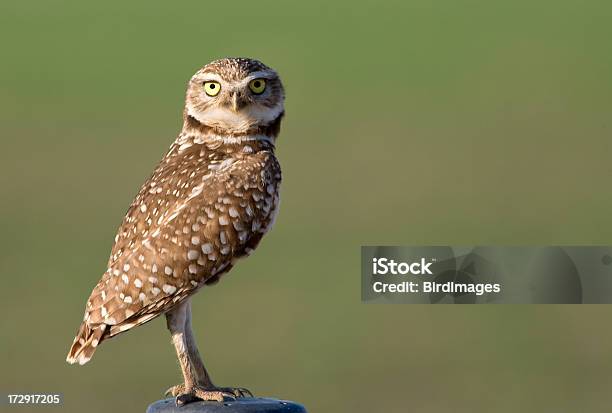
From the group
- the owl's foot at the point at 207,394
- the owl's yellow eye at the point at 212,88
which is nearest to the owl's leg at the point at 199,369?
the owl's foot at the point at 207,394

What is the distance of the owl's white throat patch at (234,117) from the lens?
6602 millimetres

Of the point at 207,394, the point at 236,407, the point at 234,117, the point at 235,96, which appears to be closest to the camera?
the point at 236,407

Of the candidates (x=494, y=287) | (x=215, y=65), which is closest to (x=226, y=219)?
(x=215, y=65)

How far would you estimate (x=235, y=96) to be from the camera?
6484 millimetres

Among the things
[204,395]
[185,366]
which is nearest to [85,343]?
[185,366]

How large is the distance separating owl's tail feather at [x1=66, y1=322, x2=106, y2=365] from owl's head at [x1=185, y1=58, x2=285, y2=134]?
1.11 m

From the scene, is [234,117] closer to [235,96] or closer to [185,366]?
[235,96]

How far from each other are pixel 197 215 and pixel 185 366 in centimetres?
69

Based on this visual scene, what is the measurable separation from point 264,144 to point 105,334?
3.88ft

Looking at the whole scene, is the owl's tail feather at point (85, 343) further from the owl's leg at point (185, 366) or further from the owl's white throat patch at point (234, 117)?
the owl's white throat patch at point (234, 117)

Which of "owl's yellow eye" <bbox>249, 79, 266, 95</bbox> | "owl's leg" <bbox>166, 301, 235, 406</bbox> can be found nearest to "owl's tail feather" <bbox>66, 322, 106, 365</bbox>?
"owl's leg" <bbox>166, 301, 235, 406</bbox>

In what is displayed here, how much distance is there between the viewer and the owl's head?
21.3ft

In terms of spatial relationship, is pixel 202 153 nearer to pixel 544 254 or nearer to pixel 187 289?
pixel 187 289

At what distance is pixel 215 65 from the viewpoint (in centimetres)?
656
